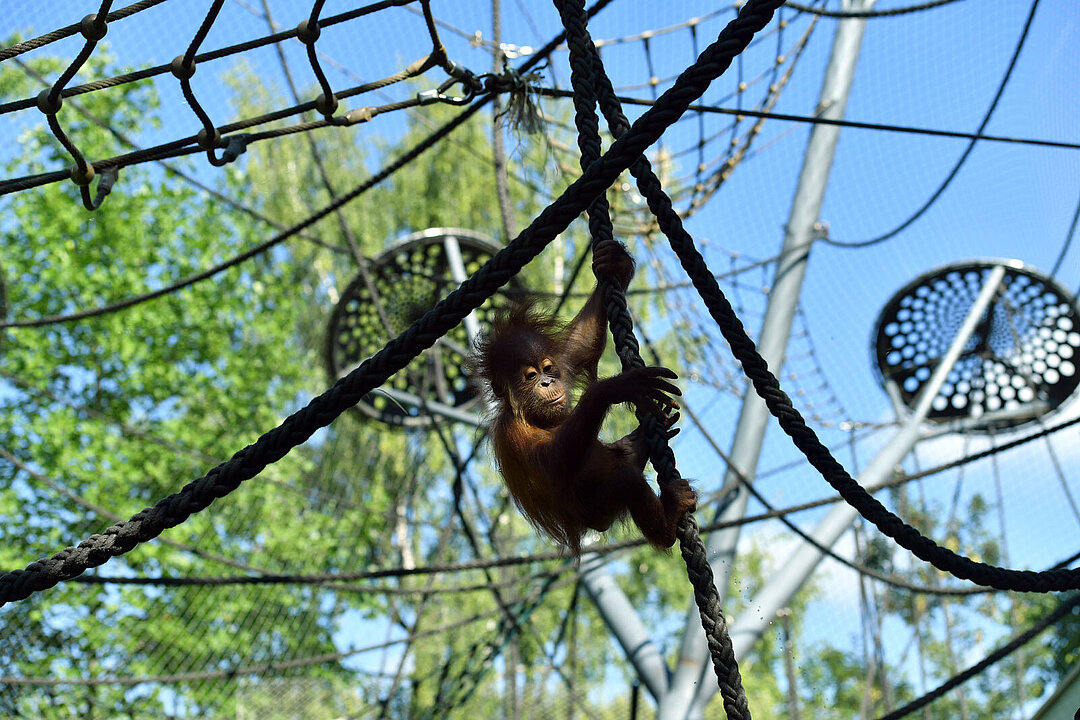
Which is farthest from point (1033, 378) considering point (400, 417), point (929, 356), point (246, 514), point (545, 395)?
point (246, 514)

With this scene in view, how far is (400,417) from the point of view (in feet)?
17.8

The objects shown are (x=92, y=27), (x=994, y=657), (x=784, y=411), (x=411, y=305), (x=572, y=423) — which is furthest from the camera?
(x=411, y=305)

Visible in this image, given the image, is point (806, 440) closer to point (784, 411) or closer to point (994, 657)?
point (784, 411)

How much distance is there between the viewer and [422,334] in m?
1.29

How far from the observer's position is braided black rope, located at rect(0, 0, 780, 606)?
120 centimetres

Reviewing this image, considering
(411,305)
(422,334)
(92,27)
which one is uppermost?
(411,305)

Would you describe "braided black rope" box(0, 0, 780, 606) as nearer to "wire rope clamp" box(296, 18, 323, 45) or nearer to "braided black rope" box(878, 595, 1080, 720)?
"wire rope clamp" box(296, 18, 323, 45)

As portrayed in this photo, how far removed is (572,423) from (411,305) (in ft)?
11.2

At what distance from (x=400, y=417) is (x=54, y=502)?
371 centimetres

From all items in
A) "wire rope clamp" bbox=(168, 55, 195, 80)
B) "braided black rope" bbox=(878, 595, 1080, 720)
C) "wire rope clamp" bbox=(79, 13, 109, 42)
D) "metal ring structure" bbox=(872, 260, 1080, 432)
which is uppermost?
"metal ring structure" bbox=(872, 260, 1080, 432)

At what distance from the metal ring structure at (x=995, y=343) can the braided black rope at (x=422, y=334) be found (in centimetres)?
427

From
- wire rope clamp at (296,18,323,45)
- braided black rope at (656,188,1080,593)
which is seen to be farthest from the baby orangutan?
wire rope clamp at (296,18,323,45)

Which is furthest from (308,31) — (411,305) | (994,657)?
(411,305)

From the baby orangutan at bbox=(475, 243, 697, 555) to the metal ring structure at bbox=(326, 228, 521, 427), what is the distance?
2454 millimetres
